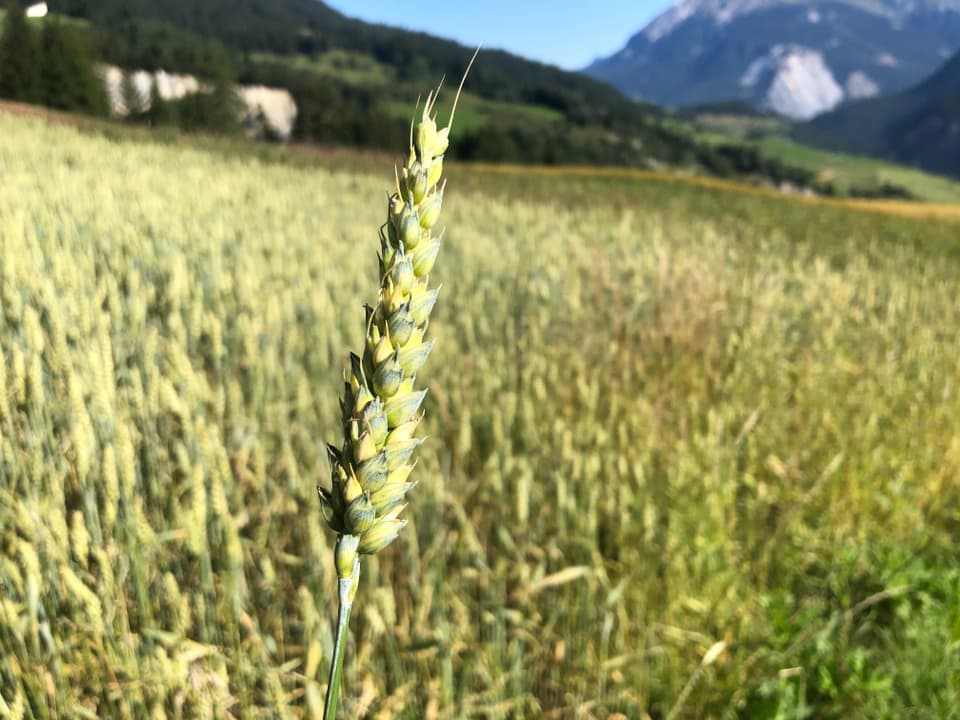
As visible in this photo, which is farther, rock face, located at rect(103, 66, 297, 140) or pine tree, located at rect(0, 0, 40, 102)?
rock face, located at rect(103, 66, 297, 140)

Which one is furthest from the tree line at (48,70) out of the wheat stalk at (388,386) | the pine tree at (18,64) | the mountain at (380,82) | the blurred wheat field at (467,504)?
the wheat stalk at (388,386)

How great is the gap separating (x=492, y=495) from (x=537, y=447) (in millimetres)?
314

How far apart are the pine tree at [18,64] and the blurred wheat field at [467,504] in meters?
23.4

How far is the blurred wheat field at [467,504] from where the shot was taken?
1.55m

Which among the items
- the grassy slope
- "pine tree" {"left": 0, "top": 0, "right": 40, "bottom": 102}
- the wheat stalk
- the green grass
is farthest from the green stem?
the green grass

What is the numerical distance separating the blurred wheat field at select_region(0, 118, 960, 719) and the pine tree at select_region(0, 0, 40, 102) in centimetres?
2340

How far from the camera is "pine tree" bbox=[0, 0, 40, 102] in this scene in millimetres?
22953

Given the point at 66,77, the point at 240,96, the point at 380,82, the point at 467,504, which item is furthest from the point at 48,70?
the point at 380,82

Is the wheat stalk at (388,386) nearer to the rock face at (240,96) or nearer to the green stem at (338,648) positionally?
the green stem at (338,648)

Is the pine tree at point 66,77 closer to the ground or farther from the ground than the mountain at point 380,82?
closer to the ground

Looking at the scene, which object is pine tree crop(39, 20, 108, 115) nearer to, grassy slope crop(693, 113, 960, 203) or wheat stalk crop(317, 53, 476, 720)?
wheat stalk crop(317, 53, 476, 720)

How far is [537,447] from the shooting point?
2783 mm

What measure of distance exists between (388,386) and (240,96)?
149 ft

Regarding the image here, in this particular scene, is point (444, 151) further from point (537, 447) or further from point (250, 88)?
point (250, 88)
